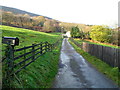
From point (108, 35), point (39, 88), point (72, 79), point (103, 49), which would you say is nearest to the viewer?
point (39, 88)

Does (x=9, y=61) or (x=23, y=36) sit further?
(x=23, y=36)

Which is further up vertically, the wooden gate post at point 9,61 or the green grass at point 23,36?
the green grass at point 23,36

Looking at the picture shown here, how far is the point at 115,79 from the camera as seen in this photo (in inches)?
297

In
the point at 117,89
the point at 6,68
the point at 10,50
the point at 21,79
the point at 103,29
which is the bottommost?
the point at 117,89

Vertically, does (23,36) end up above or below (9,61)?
above

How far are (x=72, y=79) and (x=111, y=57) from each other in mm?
4640

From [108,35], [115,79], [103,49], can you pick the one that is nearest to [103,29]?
[108,35]

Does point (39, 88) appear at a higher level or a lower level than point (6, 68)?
lower

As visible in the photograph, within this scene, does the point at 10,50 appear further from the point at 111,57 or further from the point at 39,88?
the point at 111,57

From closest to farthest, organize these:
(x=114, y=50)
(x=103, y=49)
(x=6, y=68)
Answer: (x=6, y=68) → (x=114, y=50) → (x=103, y=49)

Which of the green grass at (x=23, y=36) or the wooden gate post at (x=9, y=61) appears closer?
the wooden gate post at (x=9, y=61)

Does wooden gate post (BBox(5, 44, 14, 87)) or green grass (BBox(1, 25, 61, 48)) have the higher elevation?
green grass (BBox(1, 25, 61, 48))

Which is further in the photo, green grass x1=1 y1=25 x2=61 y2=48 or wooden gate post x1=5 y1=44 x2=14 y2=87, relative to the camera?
green grass x1=1 y1=25 x2=61 y2=48

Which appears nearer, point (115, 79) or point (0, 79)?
point (0, 79)
